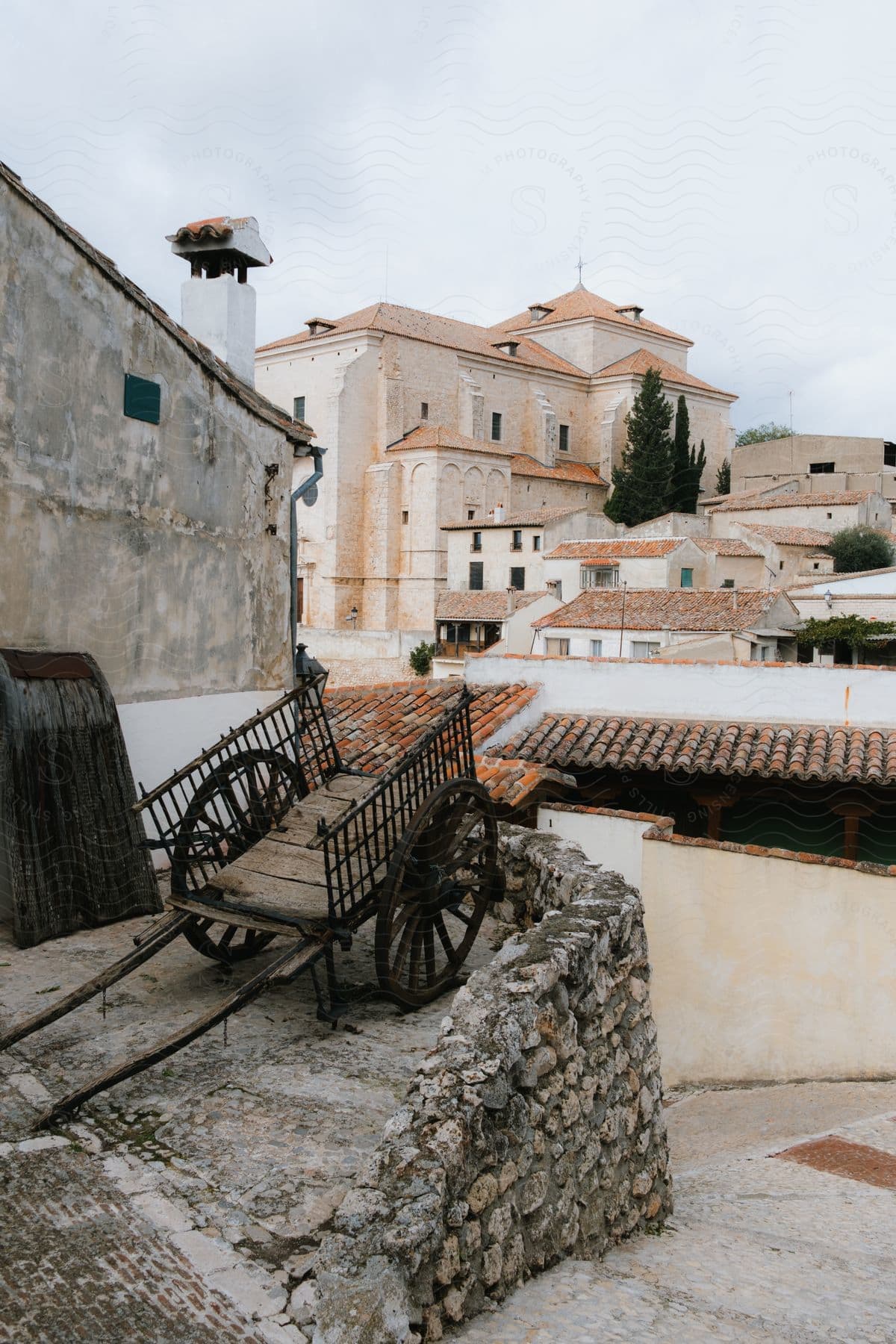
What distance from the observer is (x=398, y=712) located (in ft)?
45.2

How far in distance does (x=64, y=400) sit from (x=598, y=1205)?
17.7 ft

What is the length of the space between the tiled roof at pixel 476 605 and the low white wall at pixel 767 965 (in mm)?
30531

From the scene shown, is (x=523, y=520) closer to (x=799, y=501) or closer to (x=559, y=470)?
(x=799, y=501)

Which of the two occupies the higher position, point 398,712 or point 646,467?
point 646,467

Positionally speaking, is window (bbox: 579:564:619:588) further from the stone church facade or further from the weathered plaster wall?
the weathered plaster wall

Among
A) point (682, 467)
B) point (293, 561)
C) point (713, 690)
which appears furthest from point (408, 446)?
point (293, 561)

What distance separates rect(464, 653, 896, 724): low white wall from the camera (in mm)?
13570

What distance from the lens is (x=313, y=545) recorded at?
51.7 meters

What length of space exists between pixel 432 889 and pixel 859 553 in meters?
41.3

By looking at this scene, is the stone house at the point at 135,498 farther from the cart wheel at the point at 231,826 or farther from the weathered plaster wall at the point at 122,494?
the cart wheel at the point at 231,826

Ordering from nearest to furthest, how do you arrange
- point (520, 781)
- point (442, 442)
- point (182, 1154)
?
1. point (182, 1154)
2. point (520, 781)
3. point (442, 442)

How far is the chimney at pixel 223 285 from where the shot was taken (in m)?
9.50

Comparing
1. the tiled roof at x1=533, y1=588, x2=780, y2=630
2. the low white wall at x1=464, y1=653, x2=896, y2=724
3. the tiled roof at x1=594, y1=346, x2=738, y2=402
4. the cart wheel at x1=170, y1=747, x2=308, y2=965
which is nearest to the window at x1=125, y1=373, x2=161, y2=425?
the cart wheel at x1=170, y1=747, x2=308, y2=965

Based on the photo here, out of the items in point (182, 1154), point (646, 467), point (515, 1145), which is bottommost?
point (182, 1154)
